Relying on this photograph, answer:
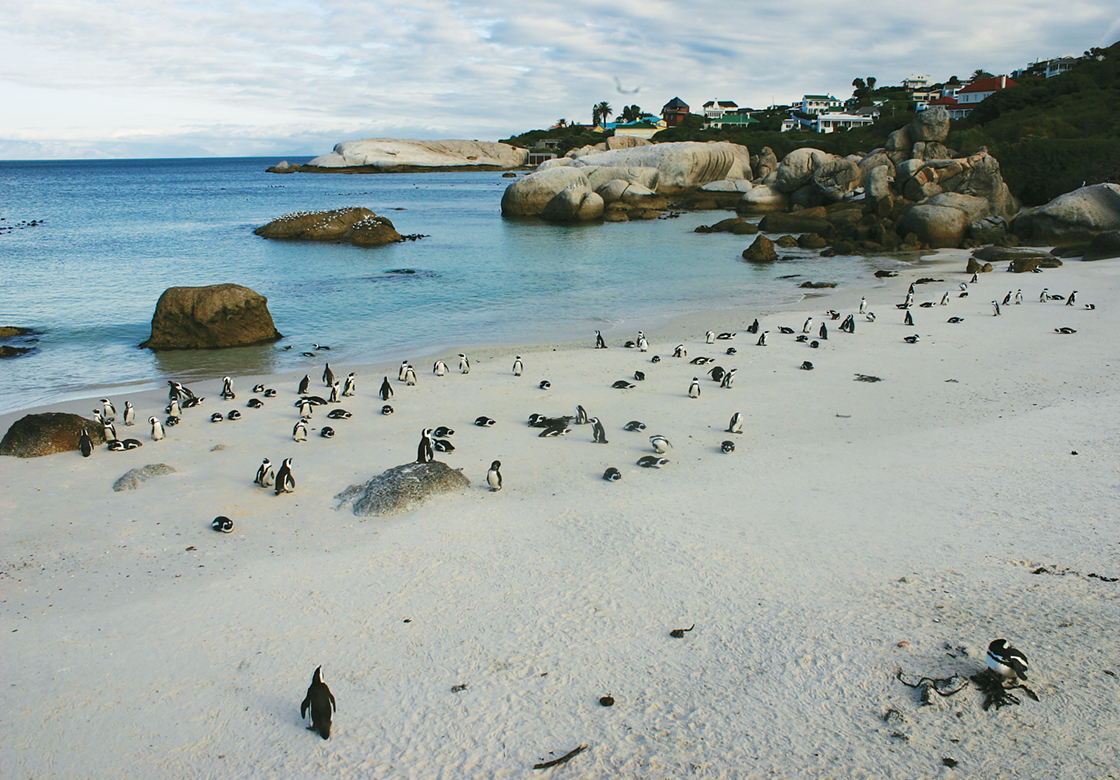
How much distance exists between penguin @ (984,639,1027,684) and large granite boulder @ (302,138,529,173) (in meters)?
→ 163

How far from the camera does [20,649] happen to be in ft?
21.2

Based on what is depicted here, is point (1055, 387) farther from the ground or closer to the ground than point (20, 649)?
farther from the ground

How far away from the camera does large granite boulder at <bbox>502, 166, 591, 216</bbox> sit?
5838cm

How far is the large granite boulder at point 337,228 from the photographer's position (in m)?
42.8

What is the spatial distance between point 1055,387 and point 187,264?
36336 millimetres

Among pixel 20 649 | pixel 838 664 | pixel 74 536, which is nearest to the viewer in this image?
pixel 838 664

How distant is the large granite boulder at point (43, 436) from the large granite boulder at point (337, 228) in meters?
32.2

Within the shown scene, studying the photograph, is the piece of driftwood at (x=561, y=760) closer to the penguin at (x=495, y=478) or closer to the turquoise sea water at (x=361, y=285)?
the penguin at (x=495, y=478)

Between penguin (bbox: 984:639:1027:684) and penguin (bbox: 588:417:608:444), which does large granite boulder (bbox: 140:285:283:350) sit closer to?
penguin (bbox: 588:417:608:444)

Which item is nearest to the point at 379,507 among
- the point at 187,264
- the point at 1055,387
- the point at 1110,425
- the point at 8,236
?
the point at 1110,425

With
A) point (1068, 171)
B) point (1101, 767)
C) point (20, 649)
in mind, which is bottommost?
point (20, 649)

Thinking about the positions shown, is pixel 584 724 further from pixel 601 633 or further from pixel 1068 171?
pixel 1068 171

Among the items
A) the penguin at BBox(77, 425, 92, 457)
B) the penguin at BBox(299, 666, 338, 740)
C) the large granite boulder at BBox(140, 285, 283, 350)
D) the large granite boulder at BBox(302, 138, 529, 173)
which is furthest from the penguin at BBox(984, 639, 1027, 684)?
the large granite boulder at BBox(302, 138, 529, 173)

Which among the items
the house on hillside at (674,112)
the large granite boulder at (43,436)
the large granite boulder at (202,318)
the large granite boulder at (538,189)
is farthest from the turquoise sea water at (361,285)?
the house on hillside at (674,112)
